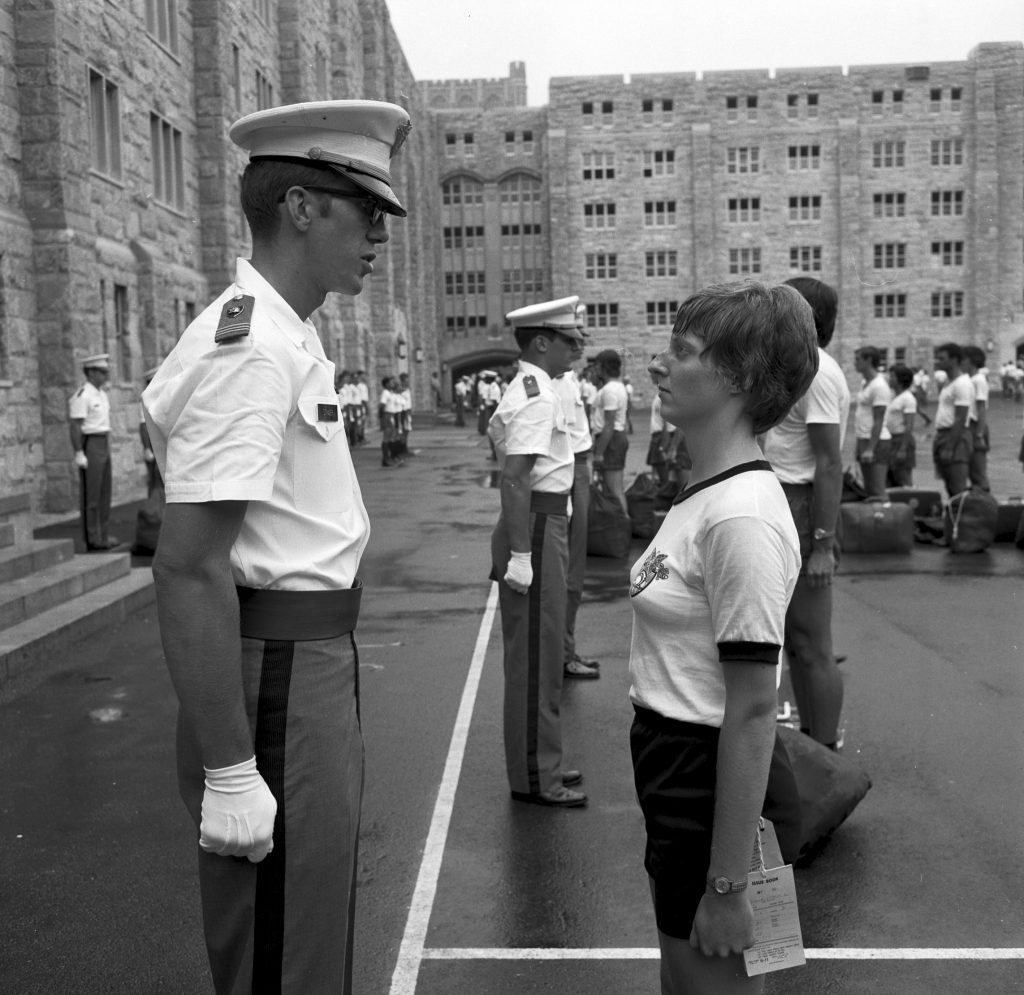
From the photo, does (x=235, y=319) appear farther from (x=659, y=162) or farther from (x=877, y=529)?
(x=659, y=162)

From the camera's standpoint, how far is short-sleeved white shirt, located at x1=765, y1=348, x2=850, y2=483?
4.79 metres

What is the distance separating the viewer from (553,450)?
205 inches

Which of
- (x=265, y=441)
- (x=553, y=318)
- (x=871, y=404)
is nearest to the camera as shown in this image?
(x=265, y=441)

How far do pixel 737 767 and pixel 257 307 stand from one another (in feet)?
3.71

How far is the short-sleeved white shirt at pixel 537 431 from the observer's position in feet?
16.0

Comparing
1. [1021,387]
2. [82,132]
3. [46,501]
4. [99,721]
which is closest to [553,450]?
[99,721]

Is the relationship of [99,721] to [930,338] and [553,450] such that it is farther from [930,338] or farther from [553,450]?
[930,338]

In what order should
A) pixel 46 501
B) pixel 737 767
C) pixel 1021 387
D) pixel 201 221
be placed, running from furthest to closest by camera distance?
pixel 1021 387, pixel 201 221, pixel 46 501, pixel 737 767

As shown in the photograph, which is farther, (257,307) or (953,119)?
(953,119)

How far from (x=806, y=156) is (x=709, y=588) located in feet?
240

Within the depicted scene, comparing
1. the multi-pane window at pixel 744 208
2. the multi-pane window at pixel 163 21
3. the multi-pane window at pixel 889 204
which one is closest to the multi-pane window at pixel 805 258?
the multi-pane window at pixel 744 208

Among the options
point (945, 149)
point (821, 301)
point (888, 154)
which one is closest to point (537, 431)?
point (821, 301)

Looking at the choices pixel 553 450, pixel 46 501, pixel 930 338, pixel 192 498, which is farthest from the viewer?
pixel 930 338

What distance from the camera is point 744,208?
70.8 m
